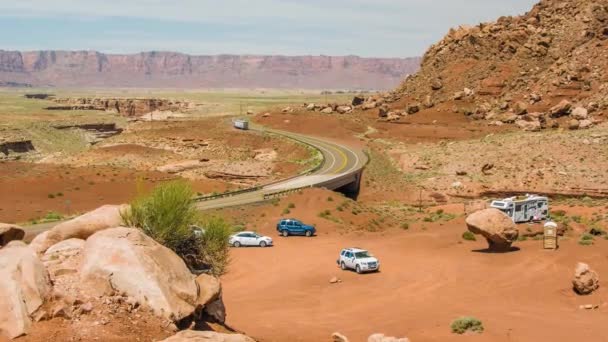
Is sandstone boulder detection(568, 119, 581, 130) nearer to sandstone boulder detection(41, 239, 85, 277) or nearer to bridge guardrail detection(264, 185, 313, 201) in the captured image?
bridge guardrail detection(264, 185, 313, 201)

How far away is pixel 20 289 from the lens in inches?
627

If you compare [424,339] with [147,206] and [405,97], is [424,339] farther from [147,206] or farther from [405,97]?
[405,97]

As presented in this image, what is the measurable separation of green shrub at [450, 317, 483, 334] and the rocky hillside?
7954cm

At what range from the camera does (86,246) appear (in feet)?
61.7

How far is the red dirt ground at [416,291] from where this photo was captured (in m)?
26.4

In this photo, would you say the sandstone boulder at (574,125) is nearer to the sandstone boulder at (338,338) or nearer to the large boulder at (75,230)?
the sandstone boulder at (338,338)

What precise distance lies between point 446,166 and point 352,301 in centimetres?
5168

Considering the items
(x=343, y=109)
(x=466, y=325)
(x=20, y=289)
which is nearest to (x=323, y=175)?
(x=466, y=325)

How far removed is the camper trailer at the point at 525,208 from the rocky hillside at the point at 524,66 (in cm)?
5265

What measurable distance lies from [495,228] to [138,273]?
2642 centimetres

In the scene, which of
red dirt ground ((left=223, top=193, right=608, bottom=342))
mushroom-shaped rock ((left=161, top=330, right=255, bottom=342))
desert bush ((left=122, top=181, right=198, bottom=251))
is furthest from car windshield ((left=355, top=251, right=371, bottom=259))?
mushroom-shaped rock ((left=161, top=330, right=255, bottom=342))

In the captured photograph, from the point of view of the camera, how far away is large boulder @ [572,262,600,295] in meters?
30.9

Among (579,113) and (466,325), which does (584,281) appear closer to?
(466,325)

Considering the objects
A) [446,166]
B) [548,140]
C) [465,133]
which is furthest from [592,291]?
[465,133]
